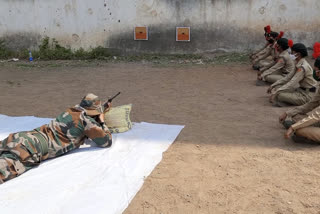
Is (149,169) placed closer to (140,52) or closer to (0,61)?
(140,52)

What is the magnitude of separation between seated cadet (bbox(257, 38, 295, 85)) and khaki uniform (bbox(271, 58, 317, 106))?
2.51 ft

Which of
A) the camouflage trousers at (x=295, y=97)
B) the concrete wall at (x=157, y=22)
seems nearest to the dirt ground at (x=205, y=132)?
the camouflage trousers at (x=295, y=97)

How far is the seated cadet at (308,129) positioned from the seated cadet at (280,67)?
7.52 feet

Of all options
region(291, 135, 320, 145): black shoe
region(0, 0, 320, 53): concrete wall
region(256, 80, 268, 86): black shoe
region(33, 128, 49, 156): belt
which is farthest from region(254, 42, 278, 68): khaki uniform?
region(33, 128, 49, 156): belt

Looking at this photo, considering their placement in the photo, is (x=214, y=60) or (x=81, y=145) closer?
(x=81, y=145)

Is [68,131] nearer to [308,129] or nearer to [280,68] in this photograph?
[308,129]

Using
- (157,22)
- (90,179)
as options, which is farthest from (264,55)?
(90,179)

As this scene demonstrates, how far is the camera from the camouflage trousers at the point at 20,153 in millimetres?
2829

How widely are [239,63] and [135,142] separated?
5.11 metres

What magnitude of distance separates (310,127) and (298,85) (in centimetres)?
144

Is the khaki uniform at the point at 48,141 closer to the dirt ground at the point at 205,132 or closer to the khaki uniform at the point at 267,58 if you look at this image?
the dirt ground at the point at 205,132

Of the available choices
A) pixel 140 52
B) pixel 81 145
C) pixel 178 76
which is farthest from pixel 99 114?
pixel 140 52

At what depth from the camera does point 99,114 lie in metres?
3.34

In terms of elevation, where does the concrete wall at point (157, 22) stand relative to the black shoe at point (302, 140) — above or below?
above
